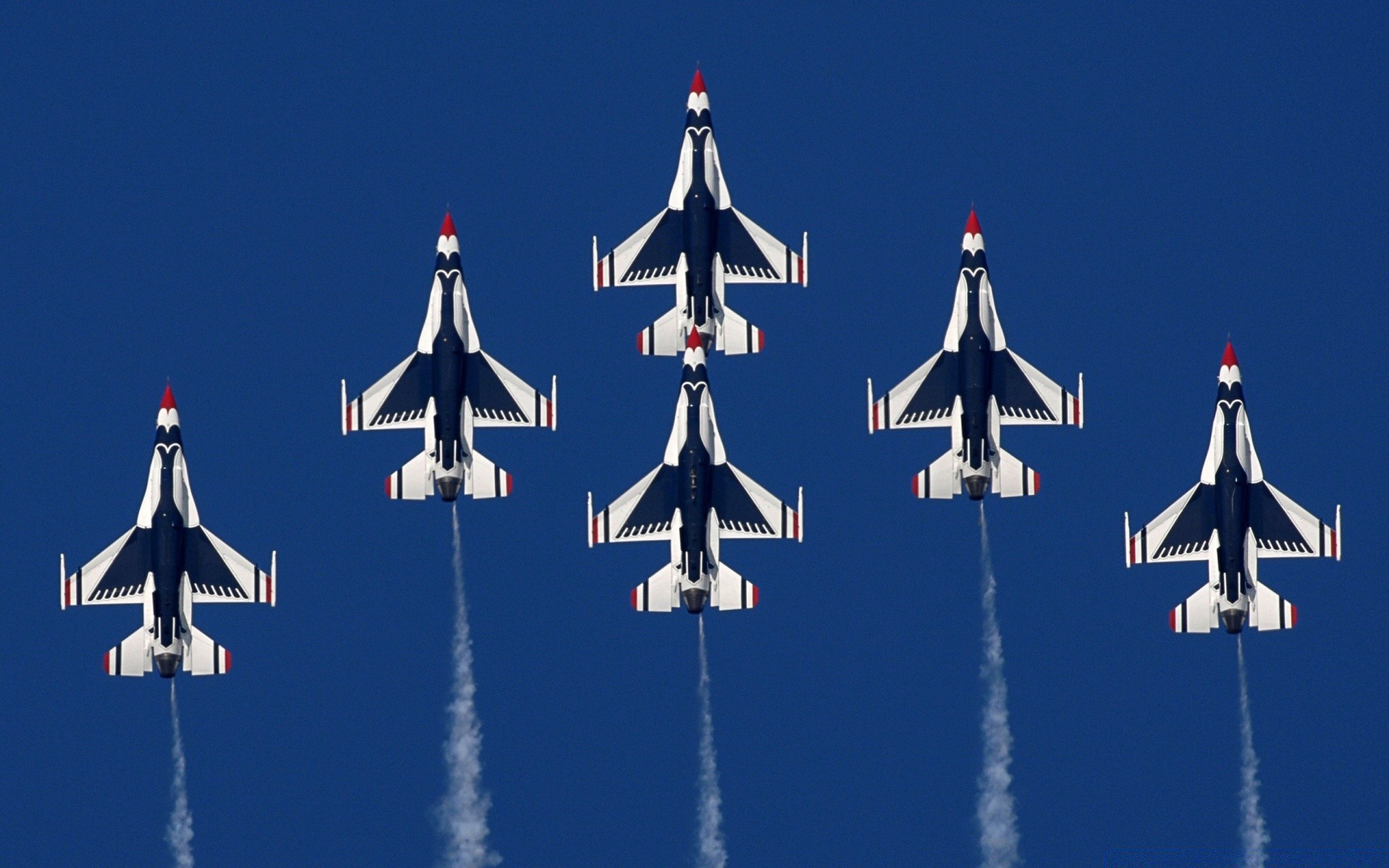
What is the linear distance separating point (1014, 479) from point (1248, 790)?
1233cm

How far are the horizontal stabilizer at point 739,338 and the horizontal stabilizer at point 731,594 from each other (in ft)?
27.8

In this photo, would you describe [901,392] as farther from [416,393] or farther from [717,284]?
[416,393]

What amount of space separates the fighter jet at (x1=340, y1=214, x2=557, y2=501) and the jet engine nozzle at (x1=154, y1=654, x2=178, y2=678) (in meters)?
8.18

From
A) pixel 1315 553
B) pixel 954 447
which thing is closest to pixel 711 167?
pixel 954 447

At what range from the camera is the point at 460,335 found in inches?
5094

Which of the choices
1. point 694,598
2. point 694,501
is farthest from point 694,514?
point 694,598

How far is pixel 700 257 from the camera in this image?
131 meters

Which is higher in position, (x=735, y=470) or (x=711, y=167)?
(x=711, y=167)

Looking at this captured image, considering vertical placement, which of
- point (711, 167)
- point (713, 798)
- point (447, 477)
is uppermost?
point (711, 167)

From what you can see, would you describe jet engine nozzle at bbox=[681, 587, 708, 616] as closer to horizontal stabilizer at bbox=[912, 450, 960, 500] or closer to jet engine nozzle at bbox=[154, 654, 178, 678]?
horizontal stabilizer at bbox=[912, 450, 960, 500]

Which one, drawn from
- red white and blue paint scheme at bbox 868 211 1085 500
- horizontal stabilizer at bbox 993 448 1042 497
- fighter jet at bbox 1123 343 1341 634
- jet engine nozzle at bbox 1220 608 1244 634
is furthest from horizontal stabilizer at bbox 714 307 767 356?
jet engine nozzle at bbox 1220 608 1244 634

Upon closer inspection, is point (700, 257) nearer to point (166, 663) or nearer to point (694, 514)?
point (694, 514)

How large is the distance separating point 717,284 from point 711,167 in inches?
147

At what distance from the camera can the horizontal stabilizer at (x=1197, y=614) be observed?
12594 centimetres
